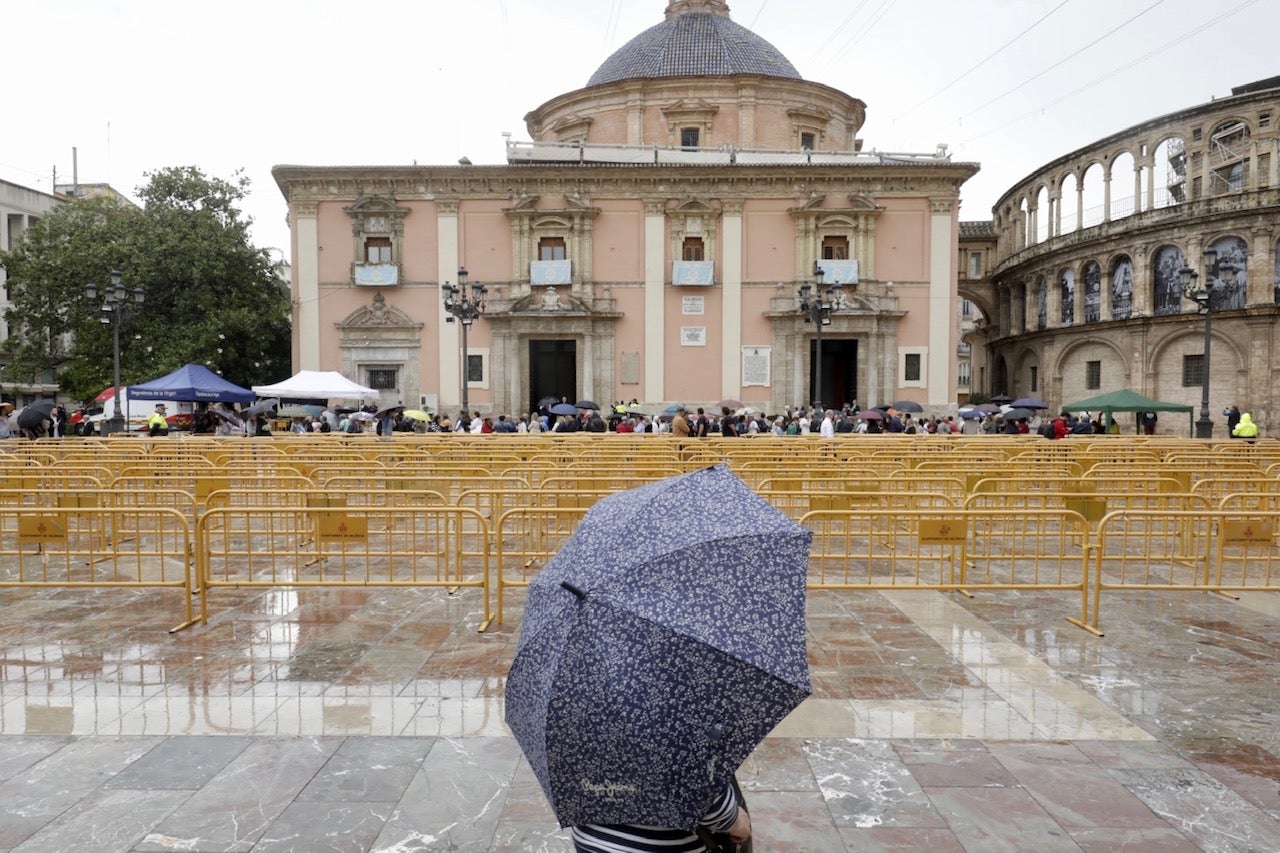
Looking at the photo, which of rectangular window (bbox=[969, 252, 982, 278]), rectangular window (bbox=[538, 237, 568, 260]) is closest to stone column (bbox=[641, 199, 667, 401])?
rectangular window (bbox=[538, 237, 568, 260])

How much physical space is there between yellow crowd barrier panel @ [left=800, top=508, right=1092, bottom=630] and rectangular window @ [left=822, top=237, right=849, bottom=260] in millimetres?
26613

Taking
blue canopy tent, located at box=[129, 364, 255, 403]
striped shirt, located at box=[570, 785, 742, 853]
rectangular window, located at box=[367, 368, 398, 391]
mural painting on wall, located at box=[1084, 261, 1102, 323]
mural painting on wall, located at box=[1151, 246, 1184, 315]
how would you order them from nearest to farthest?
striped shirt, located at box=[570, 785, 742, 853] < blue canopy tent, located at box=[129, 364, 255, 403] < rectangular window, located at box=[367, 368, 398, 391] < mural painting on wall, located at box=[1151, 246, 1184, 315] < mural painting on wall, located at box=[1084, 261, 1102, 323]

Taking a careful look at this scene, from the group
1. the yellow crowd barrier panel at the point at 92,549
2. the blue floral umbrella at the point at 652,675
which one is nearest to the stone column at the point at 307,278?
the yellow crowd barrier panel at the point at 92,549

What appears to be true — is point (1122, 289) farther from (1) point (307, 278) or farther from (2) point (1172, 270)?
(1) point (307, 278)

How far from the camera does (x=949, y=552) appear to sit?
8.50 m

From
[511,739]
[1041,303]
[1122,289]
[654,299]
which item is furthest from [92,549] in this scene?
[1041,303]

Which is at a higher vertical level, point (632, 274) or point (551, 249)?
Answer: point (551, 249)

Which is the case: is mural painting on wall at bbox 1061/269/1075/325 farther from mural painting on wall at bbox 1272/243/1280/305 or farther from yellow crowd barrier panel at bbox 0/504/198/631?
yellow crowd barrier panel at bbox 0/504/198/631

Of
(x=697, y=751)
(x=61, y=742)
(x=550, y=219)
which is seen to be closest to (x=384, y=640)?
(x=61, y=742)

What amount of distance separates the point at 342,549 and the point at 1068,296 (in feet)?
153

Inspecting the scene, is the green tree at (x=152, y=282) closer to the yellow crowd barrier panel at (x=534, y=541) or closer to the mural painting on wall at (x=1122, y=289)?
the yellow crowd barrier panel at (x=534, y=541)

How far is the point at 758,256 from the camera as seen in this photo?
35.0 metres

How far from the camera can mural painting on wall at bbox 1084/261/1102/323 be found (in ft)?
141

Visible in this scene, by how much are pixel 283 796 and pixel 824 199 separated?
34.1 meters
